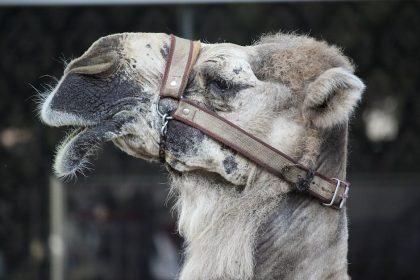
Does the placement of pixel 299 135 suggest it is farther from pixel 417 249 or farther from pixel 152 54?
pixel 417 249

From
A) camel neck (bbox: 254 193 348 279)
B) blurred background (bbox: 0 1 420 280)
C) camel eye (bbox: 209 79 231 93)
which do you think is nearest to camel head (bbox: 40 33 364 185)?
camel eye (bbox: 209 79 231 93)

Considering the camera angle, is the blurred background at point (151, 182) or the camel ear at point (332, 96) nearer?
the camel ear at point (332, 96)

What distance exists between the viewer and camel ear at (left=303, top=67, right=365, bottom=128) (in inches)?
72.7

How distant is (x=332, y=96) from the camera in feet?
6.13

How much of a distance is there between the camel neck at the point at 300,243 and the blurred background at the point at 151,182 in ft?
9.85

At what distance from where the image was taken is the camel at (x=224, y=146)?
189cm

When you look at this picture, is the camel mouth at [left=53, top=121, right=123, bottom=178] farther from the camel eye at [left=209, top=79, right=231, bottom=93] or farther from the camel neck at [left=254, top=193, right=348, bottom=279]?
the camel neck at [left=254, top=193, right=348, bottom=279]

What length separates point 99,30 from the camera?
475 centimetres

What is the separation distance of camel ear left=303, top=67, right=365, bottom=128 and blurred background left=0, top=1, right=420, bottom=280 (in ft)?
9.81

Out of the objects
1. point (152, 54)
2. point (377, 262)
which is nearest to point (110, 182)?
point (377, 262)

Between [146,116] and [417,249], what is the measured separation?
373 cm

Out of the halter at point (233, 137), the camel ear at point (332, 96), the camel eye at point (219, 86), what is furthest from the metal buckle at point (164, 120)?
the camel ear at point (332, 96)

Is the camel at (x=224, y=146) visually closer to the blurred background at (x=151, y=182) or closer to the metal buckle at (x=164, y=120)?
the metal buckle at (x=164, y=120)

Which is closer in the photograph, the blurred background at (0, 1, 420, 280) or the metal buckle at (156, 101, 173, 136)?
the metal buckle at (156, 101, 173, 136)
